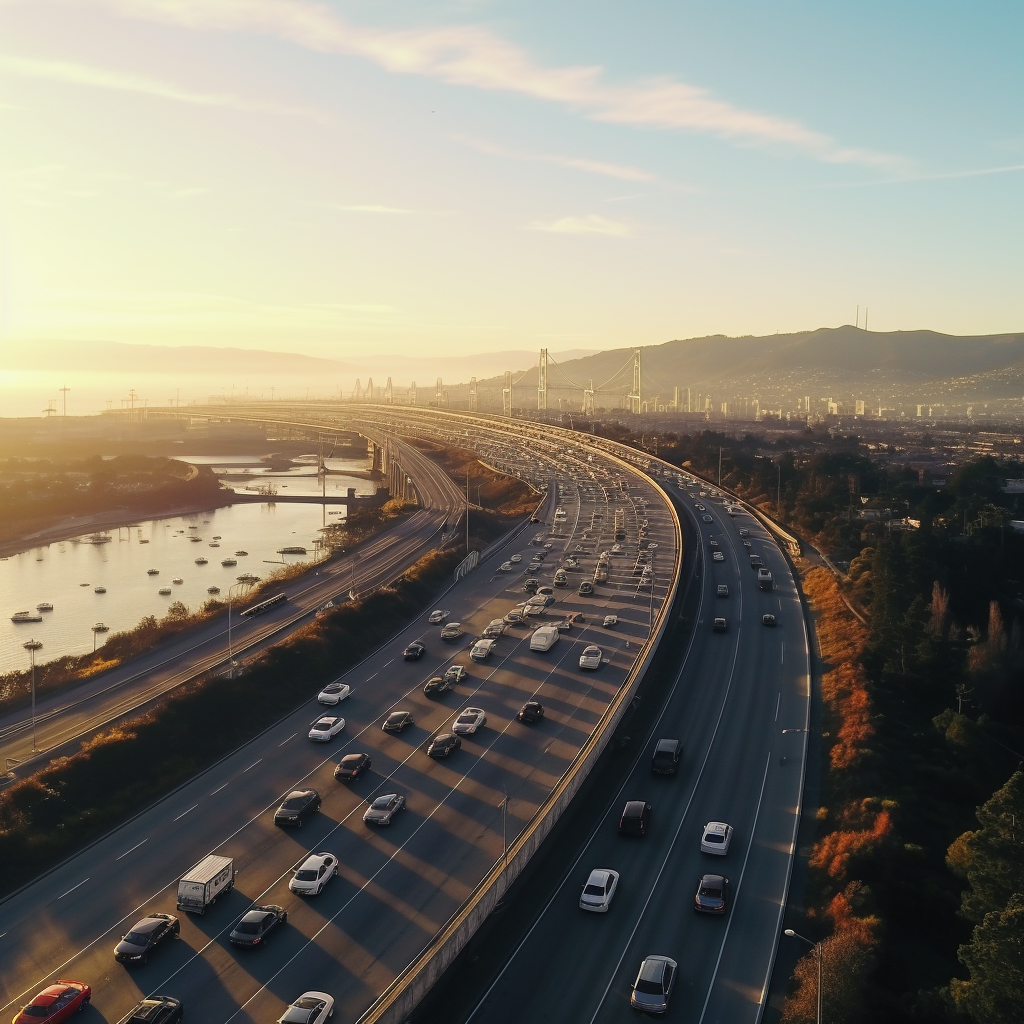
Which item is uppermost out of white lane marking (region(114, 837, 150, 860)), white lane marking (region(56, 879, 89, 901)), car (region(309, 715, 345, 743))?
car (region(309, 715, 345, 743))

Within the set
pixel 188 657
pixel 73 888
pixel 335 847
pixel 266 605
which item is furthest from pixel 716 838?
pixel 266 605

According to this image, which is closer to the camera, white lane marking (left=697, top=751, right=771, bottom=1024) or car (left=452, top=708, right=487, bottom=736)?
white lane marking (left=697, top=751, right=771, bottom=1024)

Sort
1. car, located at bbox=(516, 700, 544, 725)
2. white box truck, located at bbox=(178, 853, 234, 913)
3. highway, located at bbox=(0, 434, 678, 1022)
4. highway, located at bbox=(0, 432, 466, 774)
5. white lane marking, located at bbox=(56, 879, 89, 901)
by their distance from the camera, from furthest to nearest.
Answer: highway, located at bbox=(0, 432, 466, 774) < car, located at bbox=(516, 700, 544, 725) < white lane marking, located at bbox=(56, 879, 89, 901) < white box truck, located at bbox=(178, 853, 234, 913) < highway, located at bbox=(0, 434, 678, 1022)

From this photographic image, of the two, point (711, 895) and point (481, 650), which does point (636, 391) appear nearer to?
point (481, 650)

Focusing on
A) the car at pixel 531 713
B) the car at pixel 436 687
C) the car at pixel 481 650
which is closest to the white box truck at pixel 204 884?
the car at pixel 531 713

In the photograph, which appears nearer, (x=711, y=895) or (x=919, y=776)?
(x=711, y=895)

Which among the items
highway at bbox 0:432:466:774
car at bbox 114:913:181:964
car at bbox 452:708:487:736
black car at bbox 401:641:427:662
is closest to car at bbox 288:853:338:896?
car at bbox 114:913:181:964

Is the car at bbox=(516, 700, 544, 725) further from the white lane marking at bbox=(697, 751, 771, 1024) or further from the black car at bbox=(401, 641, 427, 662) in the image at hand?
the black car at bbox=(401, 641, 427, 662)

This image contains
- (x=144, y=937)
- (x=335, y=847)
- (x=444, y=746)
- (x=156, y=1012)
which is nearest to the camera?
(x=156, y=1012)
